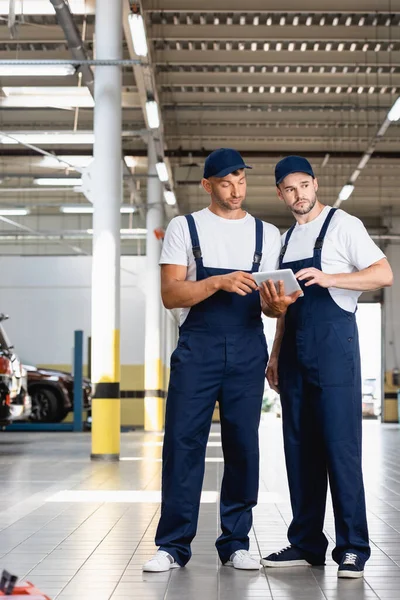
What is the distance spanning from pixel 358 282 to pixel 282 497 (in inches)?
144

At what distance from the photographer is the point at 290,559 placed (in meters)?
4.17

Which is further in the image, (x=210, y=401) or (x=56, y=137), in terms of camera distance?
(x=56, y=137)

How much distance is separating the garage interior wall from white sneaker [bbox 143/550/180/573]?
20.5m

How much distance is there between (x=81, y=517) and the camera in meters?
5.95

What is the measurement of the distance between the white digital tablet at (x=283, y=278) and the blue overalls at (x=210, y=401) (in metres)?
0.27

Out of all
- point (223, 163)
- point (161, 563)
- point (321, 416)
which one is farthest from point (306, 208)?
point (161, 563)

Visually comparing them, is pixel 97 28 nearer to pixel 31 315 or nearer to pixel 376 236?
pixel 31 315

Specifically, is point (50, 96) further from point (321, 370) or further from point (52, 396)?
point (321, 370)

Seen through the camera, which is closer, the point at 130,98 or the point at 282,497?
the point at 282,497

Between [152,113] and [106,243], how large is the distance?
268cm

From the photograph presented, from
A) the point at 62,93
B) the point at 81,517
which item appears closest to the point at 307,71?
the point at 62,93

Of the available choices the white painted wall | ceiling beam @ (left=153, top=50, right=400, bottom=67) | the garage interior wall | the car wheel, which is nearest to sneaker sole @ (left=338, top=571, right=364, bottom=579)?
ceiling beam @ (left=153, top=50, right=400, bottom=67)

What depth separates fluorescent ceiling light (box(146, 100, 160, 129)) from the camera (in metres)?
13.0

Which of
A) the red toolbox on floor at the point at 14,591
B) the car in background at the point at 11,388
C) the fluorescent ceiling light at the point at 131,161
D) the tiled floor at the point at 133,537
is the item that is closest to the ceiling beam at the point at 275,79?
the fluorescent ceiling light at the point at 131,161
